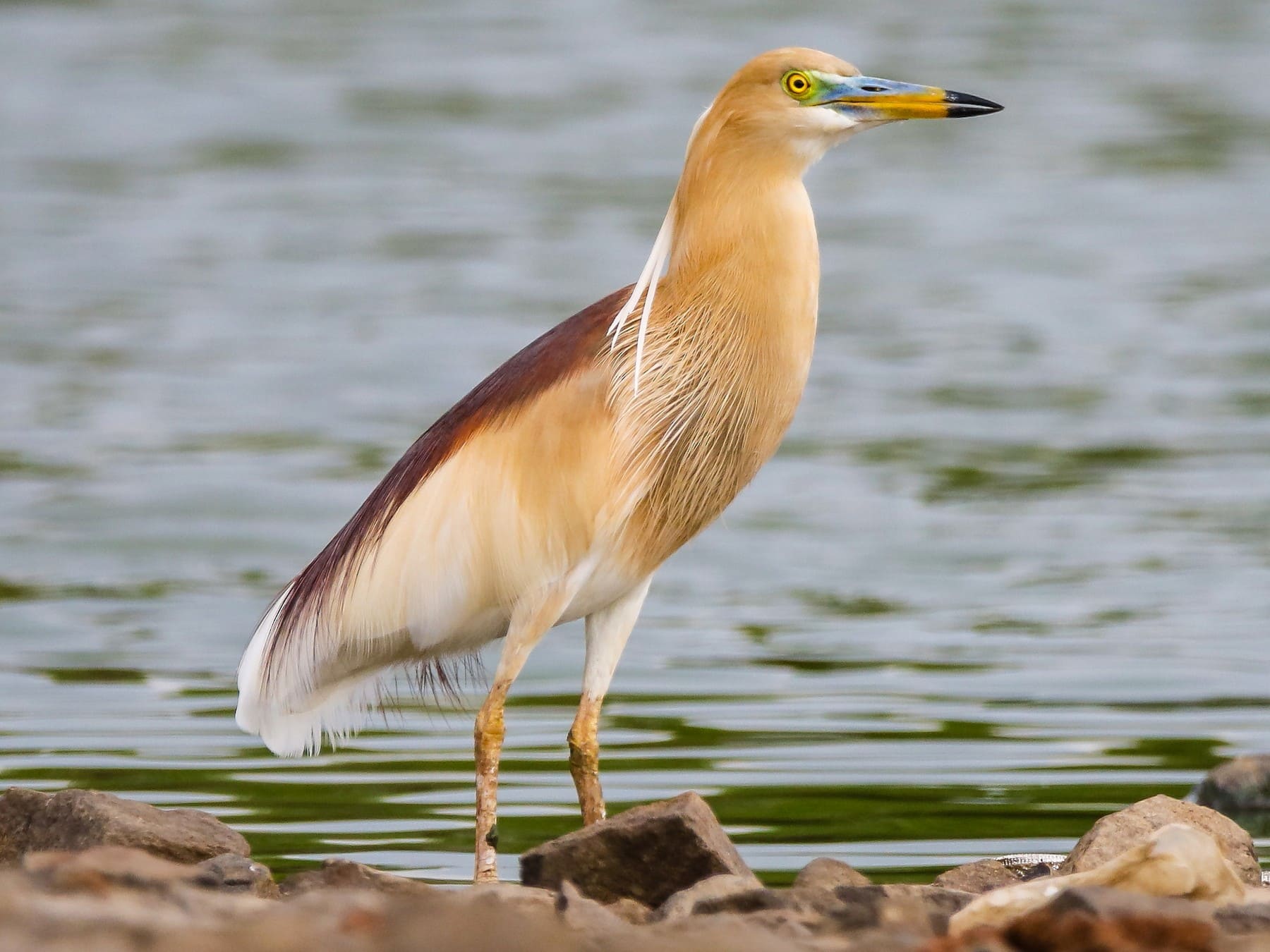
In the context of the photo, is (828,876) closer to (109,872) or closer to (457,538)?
(457,538)

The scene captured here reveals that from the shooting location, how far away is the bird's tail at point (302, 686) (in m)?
7.11

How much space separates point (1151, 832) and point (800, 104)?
2287 millimetres

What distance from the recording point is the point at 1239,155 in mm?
25562

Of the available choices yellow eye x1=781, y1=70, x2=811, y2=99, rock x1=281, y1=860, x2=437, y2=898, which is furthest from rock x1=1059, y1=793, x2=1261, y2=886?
yellow eye x1=781, y1=70, x2=811, y2=99

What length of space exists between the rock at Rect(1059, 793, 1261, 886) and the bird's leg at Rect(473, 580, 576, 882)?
1597 mm

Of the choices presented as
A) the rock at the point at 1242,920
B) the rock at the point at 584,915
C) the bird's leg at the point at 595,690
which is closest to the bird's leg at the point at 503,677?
the bird's leg at the point at 595,690

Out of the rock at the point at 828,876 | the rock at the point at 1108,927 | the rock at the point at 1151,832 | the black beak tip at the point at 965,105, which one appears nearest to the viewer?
the rock at the point at 1108,927

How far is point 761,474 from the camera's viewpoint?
14.8m

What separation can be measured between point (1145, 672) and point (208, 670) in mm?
4103

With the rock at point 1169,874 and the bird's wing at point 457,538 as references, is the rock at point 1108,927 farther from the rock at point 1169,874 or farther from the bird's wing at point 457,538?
the bird's wing at point 457,538

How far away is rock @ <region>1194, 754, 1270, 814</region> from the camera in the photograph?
7738mm

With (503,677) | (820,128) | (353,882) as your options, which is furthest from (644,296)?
(353,882)

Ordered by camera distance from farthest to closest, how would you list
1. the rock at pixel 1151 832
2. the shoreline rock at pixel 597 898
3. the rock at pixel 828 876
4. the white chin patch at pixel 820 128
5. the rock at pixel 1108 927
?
the white chin patch at pixel 820 128 < the rock at pixel 1151 832 < the rock at pixel 828 876 < the rock at pixel 1108 927 < the shoreline rock at pixel 597 898

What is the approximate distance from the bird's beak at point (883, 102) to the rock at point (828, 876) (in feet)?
7.10
